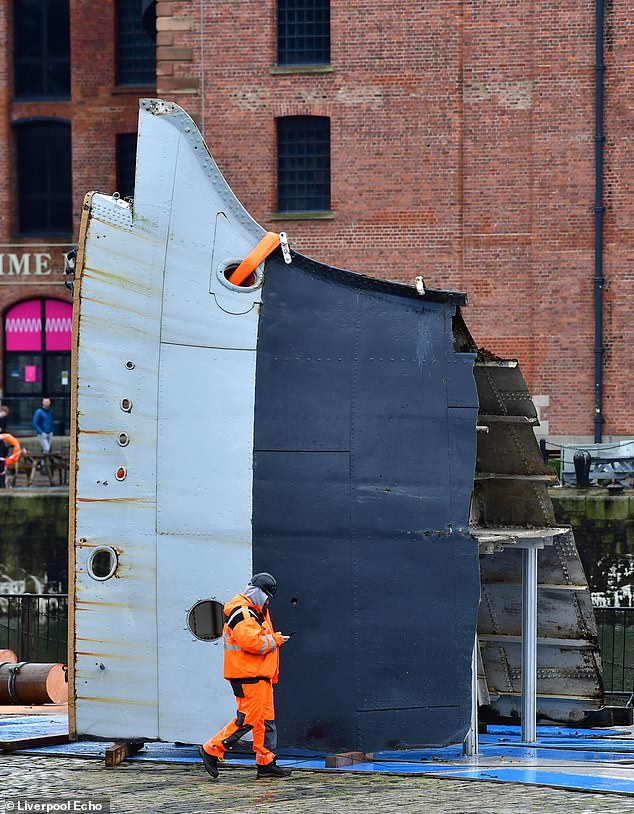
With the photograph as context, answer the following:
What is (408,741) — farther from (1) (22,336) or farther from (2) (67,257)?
(1) (22,336)

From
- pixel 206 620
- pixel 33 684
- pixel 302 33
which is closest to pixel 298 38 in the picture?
pixel 302 33

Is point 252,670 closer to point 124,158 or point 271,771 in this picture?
point 271,771

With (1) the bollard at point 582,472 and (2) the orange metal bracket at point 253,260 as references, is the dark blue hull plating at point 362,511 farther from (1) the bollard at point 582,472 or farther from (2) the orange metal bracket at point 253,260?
(1) the bollard at point 582,472

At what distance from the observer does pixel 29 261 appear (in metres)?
38.2

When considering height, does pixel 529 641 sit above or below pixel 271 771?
above

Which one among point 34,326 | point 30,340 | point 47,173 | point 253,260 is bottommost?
point 253,260

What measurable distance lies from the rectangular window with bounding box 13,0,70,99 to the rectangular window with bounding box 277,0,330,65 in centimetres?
897

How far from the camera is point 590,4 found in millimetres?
30766

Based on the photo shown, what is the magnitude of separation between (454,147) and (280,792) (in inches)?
914

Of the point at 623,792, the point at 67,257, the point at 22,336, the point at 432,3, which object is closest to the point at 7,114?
the point at 22,336

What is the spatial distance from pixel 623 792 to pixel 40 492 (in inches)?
779

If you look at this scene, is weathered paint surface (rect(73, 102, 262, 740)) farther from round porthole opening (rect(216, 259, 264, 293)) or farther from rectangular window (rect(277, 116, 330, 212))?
rectangular window (rect(277, 116, 330, 212))

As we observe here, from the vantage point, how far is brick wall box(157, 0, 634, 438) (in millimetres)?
30953

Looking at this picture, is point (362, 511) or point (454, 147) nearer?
point (362, 511)
